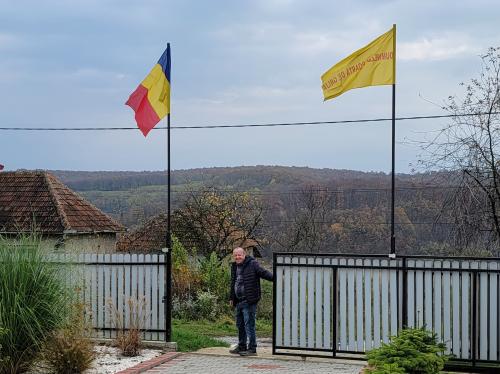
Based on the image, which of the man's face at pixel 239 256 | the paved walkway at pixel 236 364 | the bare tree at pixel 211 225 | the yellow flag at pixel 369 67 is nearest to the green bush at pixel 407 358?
the paved walkway at pixel 236 364

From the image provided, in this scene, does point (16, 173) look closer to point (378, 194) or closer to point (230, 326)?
point (230, 326)

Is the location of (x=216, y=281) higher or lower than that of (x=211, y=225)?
lower

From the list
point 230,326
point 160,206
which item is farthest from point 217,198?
point 230,326

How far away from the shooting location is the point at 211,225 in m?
30.5

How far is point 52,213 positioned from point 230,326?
7.58 metres

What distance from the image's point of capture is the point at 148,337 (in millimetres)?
11297

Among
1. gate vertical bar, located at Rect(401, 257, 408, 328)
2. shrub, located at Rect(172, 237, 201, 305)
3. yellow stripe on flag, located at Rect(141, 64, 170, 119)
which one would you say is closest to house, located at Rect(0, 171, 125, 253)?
shrub, located at Rect(172, 237, 201, 305)

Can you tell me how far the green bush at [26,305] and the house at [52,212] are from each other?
1268cm

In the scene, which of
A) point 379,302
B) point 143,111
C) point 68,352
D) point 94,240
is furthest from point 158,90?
point 94,240

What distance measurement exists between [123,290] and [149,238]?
792 inches

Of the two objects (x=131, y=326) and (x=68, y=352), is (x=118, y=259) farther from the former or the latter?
(x=68, y=352)

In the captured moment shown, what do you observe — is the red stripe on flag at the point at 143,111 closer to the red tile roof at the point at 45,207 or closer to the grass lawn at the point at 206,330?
the grass lawn at the point at 206,330

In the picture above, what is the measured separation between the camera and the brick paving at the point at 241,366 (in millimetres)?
9500

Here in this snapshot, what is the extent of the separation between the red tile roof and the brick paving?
13.0 m
